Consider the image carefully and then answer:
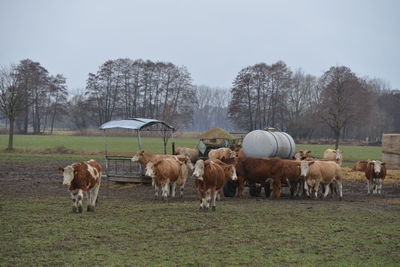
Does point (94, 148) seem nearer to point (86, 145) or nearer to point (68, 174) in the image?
point (86, 145)

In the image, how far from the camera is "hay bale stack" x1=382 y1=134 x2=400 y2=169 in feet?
108

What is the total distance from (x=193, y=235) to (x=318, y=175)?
9.98 m

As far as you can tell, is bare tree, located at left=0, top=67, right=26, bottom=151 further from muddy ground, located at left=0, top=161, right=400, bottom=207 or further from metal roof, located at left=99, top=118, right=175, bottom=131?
metal roof, located at left=99, top=118, right=175, bottom=131

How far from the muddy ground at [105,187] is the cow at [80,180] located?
4.18 m

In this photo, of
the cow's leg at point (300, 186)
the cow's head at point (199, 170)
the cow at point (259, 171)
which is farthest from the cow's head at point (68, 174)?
Result: the cow's leg at point (300, 186)

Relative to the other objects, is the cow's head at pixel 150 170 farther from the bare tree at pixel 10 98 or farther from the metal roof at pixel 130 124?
the bare tree at pixel 10 98

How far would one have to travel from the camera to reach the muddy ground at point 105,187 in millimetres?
19703

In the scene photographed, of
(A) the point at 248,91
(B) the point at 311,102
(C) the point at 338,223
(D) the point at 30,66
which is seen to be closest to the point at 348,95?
(A) the point at 248,91

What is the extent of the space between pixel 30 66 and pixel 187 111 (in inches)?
1138

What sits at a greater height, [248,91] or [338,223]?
[248,91]

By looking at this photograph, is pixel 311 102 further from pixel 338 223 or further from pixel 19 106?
pixel 338 223

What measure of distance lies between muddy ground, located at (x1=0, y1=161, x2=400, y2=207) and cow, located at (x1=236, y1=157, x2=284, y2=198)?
90 cm

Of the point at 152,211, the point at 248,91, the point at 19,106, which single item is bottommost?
the point at 152,211

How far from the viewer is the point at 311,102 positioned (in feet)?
284
